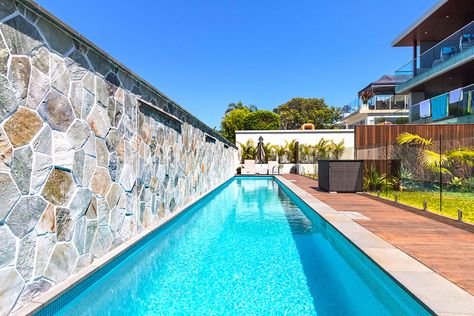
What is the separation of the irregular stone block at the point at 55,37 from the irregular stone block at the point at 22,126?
79cm

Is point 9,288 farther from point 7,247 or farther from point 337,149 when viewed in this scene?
point 337,149

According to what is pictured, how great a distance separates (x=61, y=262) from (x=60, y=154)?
1083 mm

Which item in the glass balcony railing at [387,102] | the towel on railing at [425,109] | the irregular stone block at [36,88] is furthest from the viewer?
the glass balcony railing at [387,102]

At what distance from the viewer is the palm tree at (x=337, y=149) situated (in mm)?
21328

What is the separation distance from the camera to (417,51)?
19.4 meters

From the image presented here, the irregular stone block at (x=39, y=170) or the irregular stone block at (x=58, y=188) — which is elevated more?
the irregular stone block at (x=39, y=170)

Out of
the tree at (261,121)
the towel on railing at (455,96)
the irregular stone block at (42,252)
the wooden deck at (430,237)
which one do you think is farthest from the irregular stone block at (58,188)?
the tree at (261,121)

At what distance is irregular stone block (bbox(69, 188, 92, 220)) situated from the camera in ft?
10.5

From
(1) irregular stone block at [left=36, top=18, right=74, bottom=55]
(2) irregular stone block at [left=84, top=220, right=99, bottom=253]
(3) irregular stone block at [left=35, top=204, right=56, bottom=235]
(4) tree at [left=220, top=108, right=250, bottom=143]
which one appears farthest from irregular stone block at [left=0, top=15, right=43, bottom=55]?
(4) tree at [left=220, top=108, right=250, bottom=143]

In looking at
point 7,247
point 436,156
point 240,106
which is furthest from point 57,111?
point 240,106

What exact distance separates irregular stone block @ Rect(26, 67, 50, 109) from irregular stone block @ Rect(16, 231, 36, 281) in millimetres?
1156

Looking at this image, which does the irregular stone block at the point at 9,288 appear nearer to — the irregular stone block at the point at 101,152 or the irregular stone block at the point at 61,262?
the irregular stone block at the point at 61,262

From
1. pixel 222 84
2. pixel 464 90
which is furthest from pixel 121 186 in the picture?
pixel 222 84

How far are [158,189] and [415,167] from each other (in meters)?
8.73
